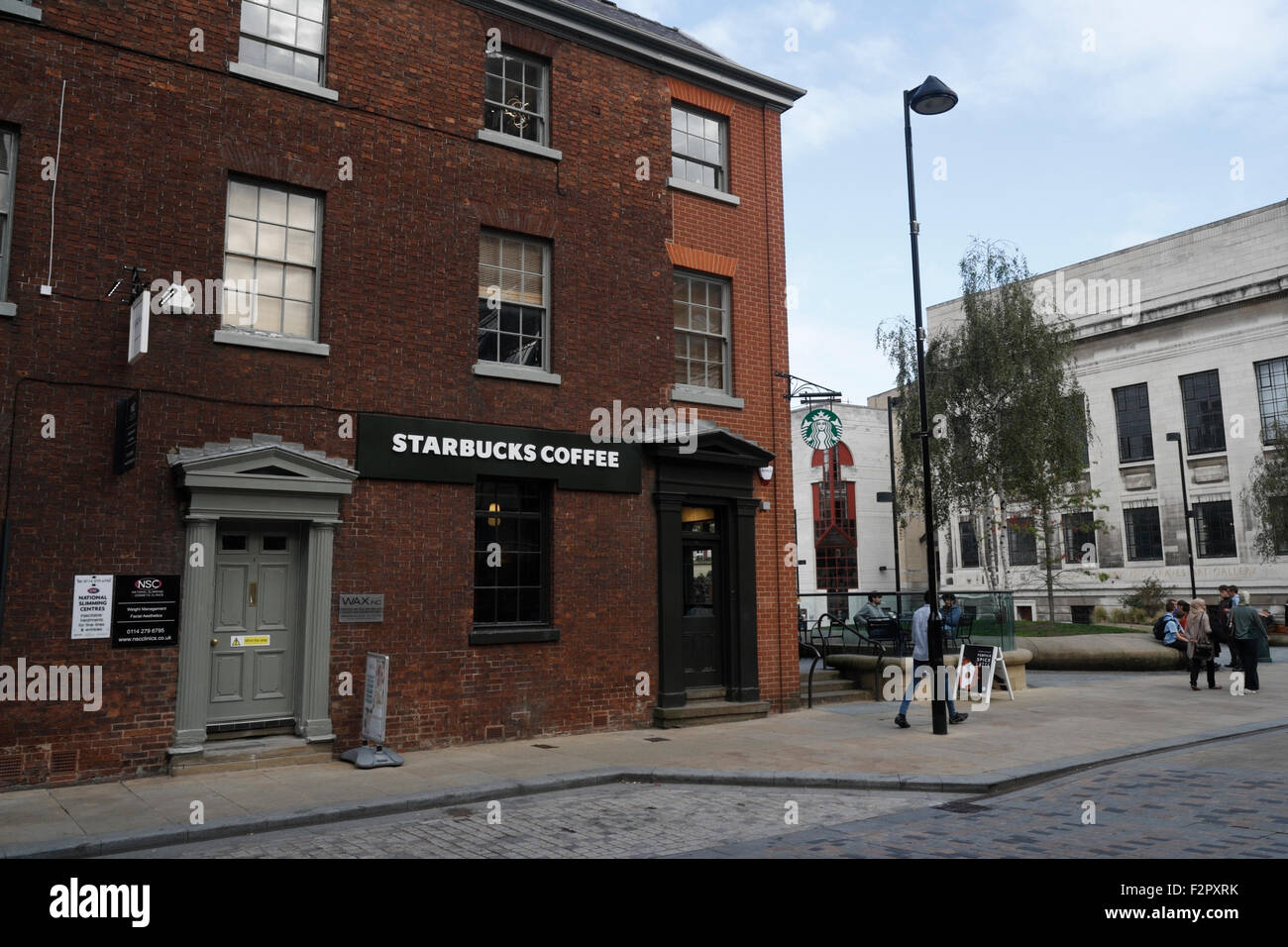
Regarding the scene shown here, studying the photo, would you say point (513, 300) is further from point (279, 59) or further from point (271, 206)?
point (279, 59)

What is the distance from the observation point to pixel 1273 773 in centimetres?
998

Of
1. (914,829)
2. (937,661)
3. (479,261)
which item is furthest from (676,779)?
(479,261)

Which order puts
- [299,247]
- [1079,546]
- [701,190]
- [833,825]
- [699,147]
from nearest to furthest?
1. [833,825]
2. [299,247]
3. [701,190]
4. [699,147]
5. [1079,546]

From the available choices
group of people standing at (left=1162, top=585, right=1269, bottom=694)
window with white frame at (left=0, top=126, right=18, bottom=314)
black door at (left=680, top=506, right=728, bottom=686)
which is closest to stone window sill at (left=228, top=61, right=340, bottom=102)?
window with white frame at (left=0, top=126, right=18, bottom=314)

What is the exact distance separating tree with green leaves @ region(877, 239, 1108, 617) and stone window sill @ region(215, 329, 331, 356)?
18494mm

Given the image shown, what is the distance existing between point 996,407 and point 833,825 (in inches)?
854

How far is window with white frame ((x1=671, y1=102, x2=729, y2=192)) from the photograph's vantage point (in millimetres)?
15453

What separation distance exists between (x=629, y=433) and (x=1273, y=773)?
8.74 metres

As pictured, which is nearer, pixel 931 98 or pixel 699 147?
pixel 931 98

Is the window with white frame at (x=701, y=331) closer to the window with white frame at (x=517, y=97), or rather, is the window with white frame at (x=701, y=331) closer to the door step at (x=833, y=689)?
the window with white frame at (x=517, y=97)

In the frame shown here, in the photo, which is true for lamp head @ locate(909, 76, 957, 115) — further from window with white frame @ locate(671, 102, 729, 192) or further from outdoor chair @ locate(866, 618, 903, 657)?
outdoor chair @ locate(866, 618, 903, 657)

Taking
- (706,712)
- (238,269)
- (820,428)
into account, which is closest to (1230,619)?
(820,428)

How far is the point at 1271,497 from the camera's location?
3394cm

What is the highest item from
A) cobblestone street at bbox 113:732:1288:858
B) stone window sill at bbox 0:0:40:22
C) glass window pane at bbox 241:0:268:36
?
glass window pane at bbox 241:0:268:36
